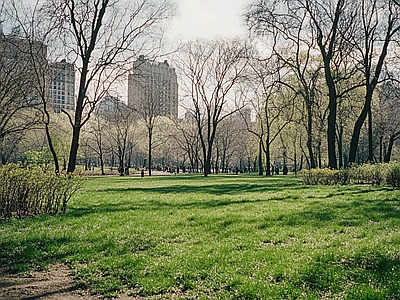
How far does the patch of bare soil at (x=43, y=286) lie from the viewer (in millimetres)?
4883

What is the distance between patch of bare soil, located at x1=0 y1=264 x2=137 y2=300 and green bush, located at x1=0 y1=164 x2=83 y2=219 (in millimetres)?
4390

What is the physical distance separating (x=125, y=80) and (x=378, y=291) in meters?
19.8

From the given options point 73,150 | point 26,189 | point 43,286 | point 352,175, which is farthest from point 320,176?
point 43,286

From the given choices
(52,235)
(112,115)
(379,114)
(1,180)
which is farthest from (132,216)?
(112,115)

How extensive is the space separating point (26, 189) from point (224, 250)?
7.10 meters

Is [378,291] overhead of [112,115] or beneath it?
beneath

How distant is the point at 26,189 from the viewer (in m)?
10.1

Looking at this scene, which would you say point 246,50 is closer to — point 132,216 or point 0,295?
point 132,216

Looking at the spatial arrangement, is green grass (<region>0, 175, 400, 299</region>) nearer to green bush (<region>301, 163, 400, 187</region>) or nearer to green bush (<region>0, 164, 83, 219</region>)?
green bush (<region>0, 164, 83, 219</region>)

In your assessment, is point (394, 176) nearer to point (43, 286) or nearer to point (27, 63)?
point (43, 286)

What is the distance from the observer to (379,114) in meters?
41.3

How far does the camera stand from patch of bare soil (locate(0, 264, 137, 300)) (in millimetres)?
4883

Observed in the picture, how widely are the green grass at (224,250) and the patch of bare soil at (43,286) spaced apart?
228mm

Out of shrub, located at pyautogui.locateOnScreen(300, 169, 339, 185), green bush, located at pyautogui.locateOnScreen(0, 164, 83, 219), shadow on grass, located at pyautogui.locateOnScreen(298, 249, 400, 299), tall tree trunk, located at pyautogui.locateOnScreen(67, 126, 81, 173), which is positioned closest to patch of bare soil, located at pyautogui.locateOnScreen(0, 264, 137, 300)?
shadow on grass, located at pyautogui.locateOnScreen(298, 249, 400, 299)
